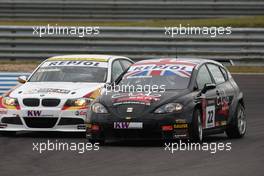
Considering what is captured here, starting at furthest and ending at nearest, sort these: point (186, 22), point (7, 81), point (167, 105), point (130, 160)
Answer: point (186, 22), point (7, 81), point (167, 105), point (130, 160)

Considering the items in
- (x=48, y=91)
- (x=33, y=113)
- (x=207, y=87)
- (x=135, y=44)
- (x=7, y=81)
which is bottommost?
(x=135, y=44)

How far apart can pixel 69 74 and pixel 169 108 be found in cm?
324

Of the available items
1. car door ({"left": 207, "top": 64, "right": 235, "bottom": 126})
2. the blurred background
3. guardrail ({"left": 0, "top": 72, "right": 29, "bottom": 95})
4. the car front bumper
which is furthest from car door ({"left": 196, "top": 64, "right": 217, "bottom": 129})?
the blurred background

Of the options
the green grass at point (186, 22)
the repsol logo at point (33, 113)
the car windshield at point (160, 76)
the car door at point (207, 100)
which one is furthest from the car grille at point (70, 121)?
the green grass at point (186, 22)

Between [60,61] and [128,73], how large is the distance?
2.19 metres

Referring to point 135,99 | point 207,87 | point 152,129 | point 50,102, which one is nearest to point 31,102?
point 50,102

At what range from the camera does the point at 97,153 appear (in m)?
13.3

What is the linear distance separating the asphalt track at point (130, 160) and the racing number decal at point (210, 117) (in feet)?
1.19

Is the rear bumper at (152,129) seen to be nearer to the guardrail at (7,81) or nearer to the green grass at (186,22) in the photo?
the guardrail at (7,81)

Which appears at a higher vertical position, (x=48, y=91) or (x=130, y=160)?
(x=48, y=91)

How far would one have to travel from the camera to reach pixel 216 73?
15.9m

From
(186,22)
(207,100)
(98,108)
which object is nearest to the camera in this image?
(98,108)

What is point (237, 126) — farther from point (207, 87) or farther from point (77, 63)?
point (77, 63)

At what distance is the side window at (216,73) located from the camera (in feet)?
51.6
